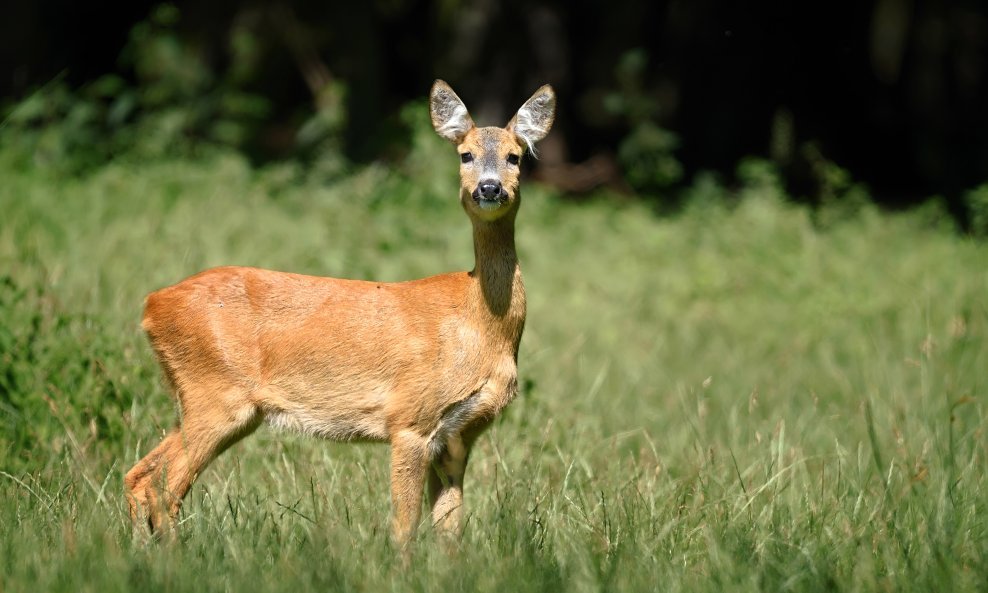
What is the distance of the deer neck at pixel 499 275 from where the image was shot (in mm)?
4672

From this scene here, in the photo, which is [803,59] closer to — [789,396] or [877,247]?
[877,247]

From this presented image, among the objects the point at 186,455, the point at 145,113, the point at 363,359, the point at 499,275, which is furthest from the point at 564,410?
the point at 145,113

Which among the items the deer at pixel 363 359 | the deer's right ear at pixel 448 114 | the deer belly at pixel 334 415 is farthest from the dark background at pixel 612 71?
the deer belly at pixel 334 415

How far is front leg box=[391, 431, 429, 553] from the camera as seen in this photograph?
446cm

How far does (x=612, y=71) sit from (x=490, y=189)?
38.5 ft

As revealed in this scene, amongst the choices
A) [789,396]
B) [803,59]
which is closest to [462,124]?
[789,396]

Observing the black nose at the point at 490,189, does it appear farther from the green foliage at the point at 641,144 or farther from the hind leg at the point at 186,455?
the green foliage at the point at 641,144

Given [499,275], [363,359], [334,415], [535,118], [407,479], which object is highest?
[535,118]

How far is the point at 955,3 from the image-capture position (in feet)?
51.8

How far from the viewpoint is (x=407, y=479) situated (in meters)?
4.46

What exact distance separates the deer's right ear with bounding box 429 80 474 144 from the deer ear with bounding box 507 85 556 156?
0.61 feet

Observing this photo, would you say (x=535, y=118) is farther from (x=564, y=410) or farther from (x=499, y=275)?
(x=564, y=410)

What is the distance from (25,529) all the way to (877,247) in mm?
8499

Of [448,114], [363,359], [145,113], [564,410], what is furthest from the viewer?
[145,113]
